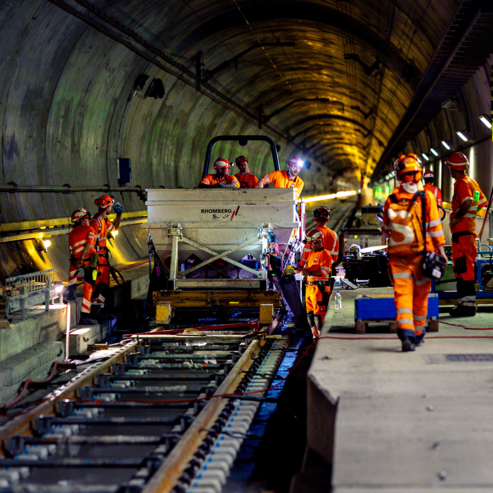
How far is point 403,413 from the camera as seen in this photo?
176 inches

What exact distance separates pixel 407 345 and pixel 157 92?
13952mm

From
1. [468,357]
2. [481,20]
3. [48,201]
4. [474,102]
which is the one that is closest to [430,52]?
[474,102]

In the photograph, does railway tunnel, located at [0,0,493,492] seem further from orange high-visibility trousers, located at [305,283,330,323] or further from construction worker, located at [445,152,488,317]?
orange high-visibility trousers, located at [305,283,330,323]

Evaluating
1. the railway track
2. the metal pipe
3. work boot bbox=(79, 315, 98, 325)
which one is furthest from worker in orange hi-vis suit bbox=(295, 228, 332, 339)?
the metal pipe

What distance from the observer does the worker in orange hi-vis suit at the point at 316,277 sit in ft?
32.3

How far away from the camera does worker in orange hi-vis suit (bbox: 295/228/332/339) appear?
32.3ft

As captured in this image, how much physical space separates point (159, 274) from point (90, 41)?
231 inches

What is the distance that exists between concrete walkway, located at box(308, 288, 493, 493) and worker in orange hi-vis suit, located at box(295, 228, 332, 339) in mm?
2935

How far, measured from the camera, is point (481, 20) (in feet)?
31.6

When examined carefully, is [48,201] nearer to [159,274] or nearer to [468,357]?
[159,274]

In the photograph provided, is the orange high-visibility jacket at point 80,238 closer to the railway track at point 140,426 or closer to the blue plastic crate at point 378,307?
the railway track at point 140,426

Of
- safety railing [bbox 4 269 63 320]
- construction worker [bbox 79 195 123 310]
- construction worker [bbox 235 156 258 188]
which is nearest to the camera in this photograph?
safety railing [bbox 4 269 63 320]

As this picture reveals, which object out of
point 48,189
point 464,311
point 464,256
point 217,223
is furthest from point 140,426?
point 48,189

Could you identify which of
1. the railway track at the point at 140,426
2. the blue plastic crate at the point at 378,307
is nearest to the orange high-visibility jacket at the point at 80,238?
the railway track at the point at 140,426
